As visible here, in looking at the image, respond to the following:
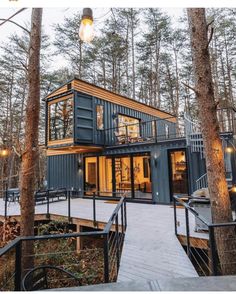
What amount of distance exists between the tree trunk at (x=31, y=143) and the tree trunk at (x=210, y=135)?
292 cm

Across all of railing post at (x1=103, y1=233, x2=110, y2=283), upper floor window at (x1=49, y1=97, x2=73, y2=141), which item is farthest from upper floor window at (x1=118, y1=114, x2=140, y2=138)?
railing post at (x1=103, y1=233, x2=110, y2=283)

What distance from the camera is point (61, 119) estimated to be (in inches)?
356

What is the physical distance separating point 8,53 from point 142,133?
438 inches

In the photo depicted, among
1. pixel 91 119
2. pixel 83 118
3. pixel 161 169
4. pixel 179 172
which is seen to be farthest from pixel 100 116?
pixel 179 172

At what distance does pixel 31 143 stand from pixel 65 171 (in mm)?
7165

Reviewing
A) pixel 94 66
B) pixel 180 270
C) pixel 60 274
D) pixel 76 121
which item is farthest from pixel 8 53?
pixel 180 270

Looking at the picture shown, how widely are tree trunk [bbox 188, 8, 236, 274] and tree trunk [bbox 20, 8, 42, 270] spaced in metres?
2.92

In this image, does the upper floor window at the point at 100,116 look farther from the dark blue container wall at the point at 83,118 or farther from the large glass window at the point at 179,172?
the large glass window at the point at 179,172

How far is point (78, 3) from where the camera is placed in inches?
75.7

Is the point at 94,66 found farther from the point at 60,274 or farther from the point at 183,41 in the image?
the point at 60,274

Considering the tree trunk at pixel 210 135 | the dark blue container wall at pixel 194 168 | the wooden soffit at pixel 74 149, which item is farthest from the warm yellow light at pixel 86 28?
the wooden soffit at pixel 74 149

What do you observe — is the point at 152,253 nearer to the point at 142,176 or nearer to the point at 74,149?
the point at 142,176

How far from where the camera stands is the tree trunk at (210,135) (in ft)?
8.60

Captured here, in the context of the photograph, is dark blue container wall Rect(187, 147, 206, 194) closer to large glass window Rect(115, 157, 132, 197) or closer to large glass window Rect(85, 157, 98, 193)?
large glass window Rect(115, 157, 132, 197)
